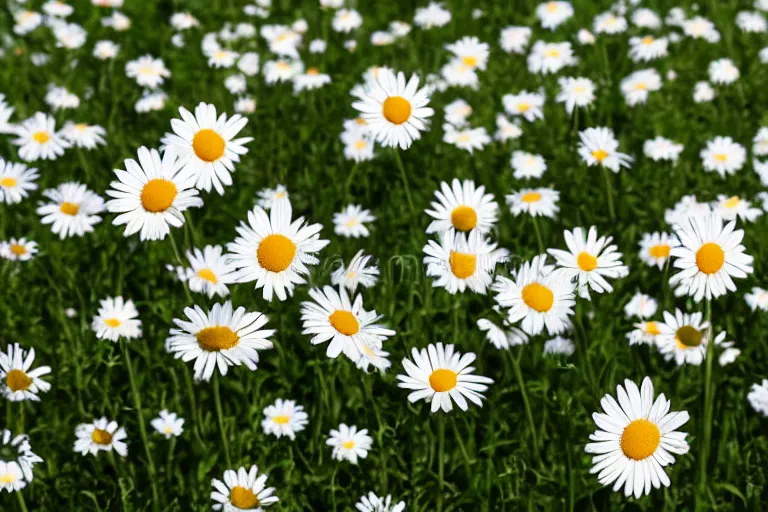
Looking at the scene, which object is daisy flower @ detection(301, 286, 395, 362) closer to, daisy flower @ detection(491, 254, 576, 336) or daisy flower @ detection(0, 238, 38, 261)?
daisy flower @ detection(491, 254, 576, 336)

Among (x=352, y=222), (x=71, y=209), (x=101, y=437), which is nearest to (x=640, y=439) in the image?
(x=101, y=437)

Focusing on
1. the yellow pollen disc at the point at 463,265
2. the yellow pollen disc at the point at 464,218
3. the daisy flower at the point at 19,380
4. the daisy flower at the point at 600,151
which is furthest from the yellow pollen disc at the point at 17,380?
the daisy flower at the point at 600,151

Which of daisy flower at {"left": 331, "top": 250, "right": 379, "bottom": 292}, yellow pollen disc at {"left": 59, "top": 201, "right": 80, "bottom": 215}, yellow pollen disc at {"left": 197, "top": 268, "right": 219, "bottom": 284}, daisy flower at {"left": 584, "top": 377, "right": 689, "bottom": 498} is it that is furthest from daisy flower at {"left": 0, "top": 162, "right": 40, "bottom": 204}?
daisy flower at {"left": 584, "top": 377, "right": 689, "bottom": 498}

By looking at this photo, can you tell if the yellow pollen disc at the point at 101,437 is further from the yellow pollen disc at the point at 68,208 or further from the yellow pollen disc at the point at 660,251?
the yellow pollen disc at the point at 660,251

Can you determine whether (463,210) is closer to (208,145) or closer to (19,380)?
(208,145)

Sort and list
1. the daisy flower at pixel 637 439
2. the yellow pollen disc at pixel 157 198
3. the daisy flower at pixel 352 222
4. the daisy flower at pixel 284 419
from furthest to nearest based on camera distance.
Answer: the daisy flower at pixel 352 222 → the daisy flower at pixel 284 419 → the yellow pollen disc at pixel 157 198 → the daisy flower at pixel 637 439

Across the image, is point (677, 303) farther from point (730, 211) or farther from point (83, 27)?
point (83, 27)
